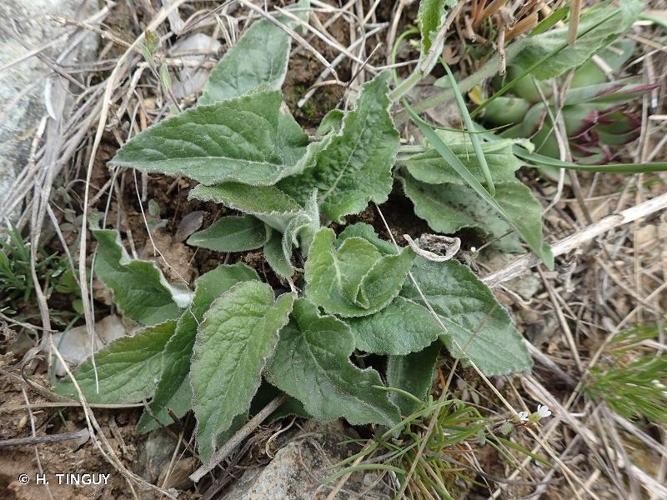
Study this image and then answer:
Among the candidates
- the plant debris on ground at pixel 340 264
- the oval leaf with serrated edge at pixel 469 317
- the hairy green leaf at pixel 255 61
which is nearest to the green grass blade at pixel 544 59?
the plant debris on ground at pixel 340 264

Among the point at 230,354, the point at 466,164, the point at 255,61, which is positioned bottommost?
the point at 230,354

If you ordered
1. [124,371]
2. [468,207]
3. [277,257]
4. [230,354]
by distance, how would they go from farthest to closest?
[468,207] < [277,257] < [124,371] < [230,354]

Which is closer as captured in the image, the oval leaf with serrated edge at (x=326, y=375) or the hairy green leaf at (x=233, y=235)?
the oval leaf with serrated edge at (x=326, y=375)

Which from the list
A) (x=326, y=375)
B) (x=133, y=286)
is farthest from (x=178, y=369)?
(x=326, y=375)

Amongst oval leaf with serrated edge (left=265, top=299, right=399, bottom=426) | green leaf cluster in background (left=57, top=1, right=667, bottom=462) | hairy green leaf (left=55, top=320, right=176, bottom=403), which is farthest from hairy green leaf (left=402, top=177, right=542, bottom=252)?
hairy green leaf (left=55, top=320, right=176, bottom=403)

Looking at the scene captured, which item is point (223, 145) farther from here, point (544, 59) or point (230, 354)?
point (544, 59)

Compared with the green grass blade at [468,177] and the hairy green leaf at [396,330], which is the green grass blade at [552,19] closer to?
the green grass blade at [468,177]
